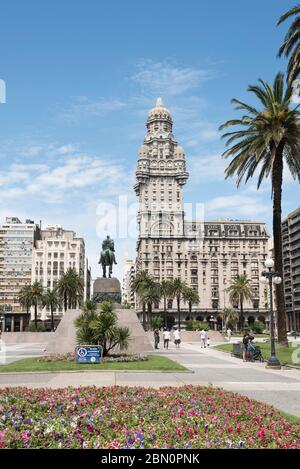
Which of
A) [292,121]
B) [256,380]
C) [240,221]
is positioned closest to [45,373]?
[256,380]

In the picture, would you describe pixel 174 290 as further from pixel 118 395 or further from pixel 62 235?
pixel 118 395

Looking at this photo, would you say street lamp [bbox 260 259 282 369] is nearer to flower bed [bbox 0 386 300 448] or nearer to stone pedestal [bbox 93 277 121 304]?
stone pedestal [bbox 93 277 121 304]

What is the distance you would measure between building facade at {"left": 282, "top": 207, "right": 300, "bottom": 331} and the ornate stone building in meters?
8.06

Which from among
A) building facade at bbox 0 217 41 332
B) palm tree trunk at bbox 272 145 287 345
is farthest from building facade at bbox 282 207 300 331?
palm tree trunk at bbox 272 145 287 345

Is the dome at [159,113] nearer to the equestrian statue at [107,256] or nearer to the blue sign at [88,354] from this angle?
the equestrian statue at [107,256]

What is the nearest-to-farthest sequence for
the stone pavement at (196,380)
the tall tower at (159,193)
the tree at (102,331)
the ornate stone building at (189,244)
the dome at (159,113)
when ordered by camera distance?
the stone pavement at (196,380) < the tree at (102,331) < the ornate stone building at (189,244) < the tall tower at (159,193) < the dome at (159,113)

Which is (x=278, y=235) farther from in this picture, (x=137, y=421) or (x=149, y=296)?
(x=149, y=296)

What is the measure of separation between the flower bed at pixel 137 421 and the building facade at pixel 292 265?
122409 millimetres

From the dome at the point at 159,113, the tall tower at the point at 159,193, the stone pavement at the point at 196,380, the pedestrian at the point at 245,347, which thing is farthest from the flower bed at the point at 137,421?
the dome at the point at 159,113

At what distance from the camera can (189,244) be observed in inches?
5758

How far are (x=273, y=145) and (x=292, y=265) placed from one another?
352 ft

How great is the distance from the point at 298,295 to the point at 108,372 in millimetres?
116439

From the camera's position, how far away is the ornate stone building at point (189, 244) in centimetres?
14238

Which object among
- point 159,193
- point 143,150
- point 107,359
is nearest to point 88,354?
point 107,359
